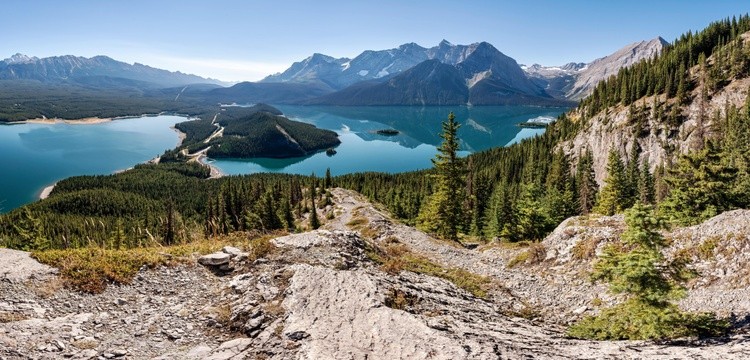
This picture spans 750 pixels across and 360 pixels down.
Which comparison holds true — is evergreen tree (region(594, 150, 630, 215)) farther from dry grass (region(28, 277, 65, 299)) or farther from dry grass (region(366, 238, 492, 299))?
dry grass (region(28, 277, 65, 299))

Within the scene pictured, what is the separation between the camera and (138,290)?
15906 mm

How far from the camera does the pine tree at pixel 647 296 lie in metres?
13.1

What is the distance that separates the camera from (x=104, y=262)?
650 inches

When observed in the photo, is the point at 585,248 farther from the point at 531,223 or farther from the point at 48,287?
the point at 48,287

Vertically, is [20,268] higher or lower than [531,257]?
higher

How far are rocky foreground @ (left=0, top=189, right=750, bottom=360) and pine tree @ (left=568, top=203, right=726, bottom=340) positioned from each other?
0.88 meters

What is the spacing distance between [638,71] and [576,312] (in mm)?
144859

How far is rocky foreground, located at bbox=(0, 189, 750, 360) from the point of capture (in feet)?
38.4

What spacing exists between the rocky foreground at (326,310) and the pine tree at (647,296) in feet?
2.88

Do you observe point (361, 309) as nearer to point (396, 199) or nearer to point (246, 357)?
point (246, 357)

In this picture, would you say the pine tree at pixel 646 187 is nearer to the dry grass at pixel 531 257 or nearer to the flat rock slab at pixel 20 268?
the dry grass at pixel 531 257

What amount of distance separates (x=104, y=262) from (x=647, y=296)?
71.9 feet

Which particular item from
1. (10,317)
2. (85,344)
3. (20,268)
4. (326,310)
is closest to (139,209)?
(20,268)

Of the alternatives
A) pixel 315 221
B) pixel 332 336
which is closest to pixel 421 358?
pixel 332 336
